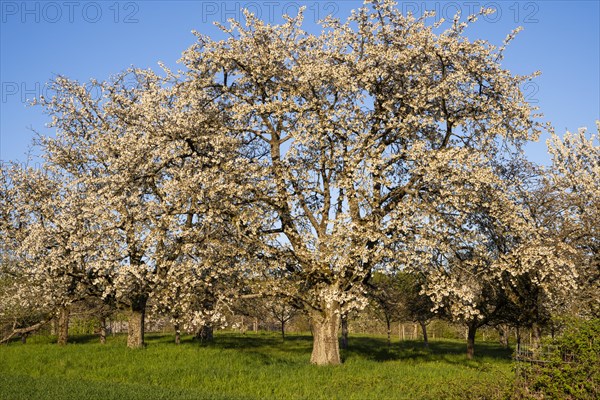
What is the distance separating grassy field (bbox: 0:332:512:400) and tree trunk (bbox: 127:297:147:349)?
3.67 ft

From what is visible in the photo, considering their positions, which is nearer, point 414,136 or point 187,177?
point 187,177

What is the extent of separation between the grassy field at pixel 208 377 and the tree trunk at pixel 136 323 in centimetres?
112

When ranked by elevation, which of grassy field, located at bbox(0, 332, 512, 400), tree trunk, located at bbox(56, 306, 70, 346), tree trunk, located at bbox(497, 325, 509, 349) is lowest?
tree trunk, located at bbox(497, 325, 509, 349)

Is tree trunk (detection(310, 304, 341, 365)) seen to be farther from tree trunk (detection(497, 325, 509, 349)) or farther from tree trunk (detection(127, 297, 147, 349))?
tree trunk (detection(497, 325, 509, 349))

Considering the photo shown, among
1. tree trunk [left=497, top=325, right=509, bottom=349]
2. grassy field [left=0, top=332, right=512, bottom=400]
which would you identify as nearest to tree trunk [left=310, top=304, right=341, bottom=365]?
grassy field [left=0, top=332, right=512, bottom=400]

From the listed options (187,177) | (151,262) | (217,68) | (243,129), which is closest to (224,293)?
(151,262)

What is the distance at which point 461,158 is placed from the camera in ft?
77.9

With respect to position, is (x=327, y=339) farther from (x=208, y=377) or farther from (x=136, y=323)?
(x=136, y=323)

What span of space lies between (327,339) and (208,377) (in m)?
6.52

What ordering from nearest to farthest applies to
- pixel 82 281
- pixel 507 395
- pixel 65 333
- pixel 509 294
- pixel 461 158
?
pixel 507 395, pixel 461 158, pixel 82 281, pixel 509 294, pixel 65 333

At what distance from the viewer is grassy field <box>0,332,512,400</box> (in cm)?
1784

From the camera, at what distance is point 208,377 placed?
71.9ft

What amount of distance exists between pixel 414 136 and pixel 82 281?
18.4 meters

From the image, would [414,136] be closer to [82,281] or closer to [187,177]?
[187,177]
